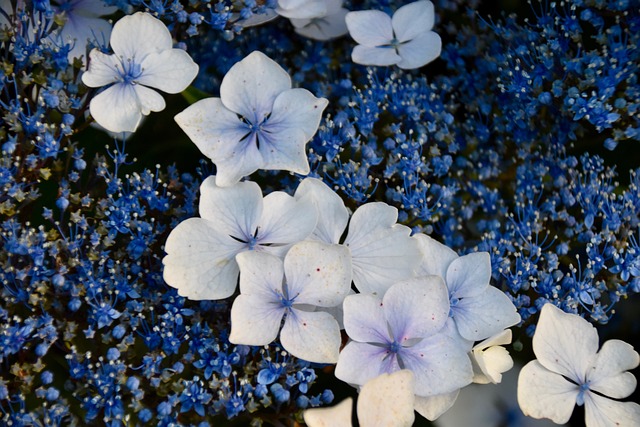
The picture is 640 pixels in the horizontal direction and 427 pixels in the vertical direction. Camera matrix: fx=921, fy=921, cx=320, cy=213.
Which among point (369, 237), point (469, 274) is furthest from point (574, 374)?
point (369, 237)

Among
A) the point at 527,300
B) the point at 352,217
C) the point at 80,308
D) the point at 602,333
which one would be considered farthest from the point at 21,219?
the point at 602,333

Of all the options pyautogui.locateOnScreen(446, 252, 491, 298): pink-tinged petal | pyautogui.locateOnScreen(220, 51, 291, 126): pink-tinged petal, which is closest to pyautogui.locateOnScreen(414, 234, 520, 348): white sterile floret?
pyautogui.locateOnScreen(446, 252, 491, 298): pink-tinged petal

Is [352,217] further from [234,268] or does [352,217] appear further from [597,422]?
[597,422]

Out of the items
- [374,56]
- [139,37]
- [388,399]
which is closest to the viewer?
[388,399]

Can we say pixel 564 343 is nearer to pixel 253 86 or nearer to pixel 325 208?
pixel 325 208

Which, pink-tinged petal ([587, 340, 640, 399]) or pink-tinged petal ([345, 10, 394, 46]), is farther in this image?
pink-tinged petal ([345, 10, 394, 46])

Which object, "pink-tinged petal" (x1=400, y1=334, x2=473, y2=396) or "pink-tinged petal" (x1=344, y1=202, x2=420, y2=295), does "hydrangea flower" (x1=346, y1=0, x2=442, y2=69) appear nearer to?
"pink-tinged petal" (x1=344, y1=202, x2=420, y2=295)

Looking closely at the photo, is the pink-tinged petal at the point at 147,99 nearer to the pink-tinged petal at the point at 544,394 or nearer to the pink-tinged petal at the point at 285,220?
the pink-tinged petal at the point at 285,220

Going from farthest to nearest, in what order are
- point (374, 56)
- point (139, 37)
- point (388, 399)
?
point (374, 56) → point (139, 37) → point (388, 399)
